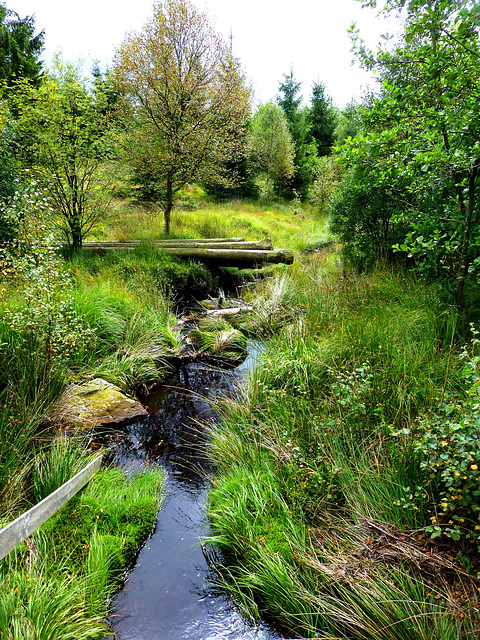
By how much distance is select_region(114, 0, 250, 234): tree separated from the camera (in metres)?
9.24

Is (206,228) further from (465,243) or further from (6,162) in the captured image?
(465,243)

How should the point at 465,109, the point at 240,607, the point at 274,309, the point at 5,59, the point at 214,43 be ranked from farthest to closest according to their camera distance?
the point at 5,59 → the point at 214,43 → the point at 274,309 → the point at 465,109 → the point at 240,607

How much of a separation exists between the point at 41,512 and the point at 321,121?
3322 cm

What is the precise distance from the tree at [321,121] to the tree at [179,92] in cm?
2048

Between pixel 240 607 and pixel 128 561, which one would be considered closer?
pixel 240 607

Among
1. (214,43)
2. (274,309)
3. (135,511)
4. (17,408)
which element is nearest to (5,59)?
(214,43)

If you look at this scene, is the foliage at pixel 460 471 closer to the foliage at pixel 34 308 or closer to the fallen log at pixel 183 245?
the foliage at pixel 34 308

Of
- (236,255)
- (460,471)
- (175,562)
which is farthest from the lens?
(236,255)

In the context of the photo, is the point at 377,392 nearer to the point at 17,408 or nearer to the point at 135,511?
the point at 135,511

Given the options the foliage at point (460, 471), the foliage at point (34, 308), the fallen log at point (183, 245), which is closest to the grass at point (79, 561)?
the foliage at point (34, 308)

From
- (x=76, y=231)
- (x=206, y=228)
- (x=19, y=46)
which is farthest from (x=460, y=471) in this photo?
(x=19, y=46)

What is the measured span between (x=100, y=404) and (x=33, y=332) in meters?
1.15

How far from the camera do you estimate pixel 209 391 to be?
5055 millimetres

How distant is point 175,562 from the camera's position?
256cm
